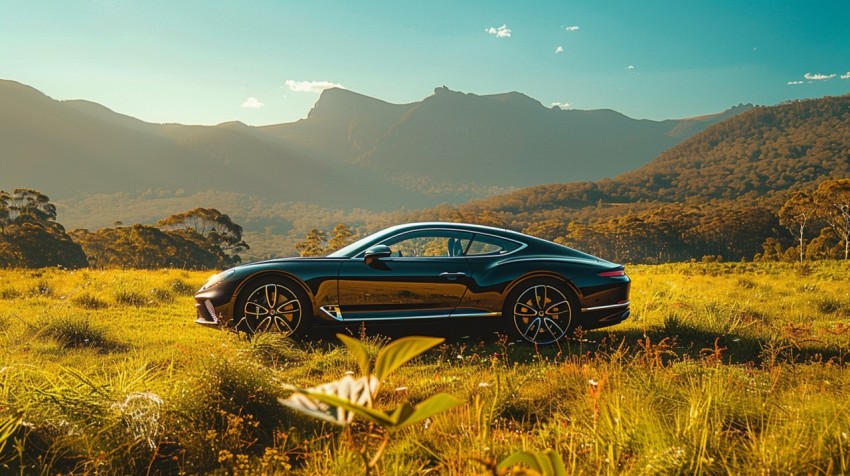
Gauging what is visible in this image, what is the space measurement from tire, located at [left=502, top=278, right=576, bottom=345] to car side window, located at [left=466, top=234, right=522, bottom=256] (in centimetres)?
50

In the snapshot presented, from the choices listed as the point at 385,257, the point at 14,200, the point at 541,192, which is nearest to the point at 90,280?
the point at 385,257

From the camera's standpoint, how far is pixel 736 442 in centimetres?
278

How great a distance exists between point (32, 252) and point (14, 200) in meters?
11.3

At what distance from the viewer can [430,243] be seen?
658cm

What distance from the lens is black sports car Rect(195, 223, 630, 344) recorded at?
246 inches

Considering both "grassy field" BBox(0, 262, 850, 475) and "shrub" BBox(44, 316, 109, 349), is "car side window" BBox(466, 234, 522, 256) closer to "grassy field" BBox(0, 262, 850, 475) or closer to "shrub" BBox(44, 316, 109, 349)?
"grassy field" BBox(0, 262, 850, 475)

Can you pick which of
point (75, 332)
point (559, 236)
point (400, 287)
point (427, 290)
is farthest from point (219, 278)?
point (559, 236)

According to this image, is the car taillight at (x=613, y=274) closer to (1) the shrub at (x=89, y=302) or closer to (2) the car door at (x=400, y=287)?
(2) the car door at (x=400, y=287)

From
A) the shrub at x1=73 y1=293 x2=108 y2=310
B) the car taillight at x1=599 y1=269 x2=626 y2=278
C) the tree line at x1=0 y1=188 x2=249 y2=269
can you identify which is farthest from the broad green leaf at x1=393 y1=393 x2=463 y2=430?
the tree line at x1=0 y1=188 x2=249 y2=269

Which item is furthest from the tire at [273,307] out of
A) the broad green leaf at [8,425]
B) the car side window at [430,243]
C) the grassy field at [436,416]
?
the broad green leaf at [8,425]

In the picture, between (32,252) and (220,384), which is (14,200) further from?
(220,384)

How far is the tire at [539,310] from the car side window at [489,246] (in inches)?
19.5

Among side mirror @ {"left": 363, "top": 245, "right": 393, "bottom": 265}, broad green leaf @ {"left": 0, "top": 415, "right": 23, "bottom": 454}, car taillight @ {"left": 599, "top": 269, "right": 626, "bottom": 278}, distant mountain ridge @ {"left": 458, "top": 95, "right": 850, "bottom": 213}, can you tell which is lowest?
broad green leaf @ {"left": 0, "top": 415, "right": 23, "bottom": 454}

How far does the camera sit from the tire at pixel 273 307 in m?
6.35
